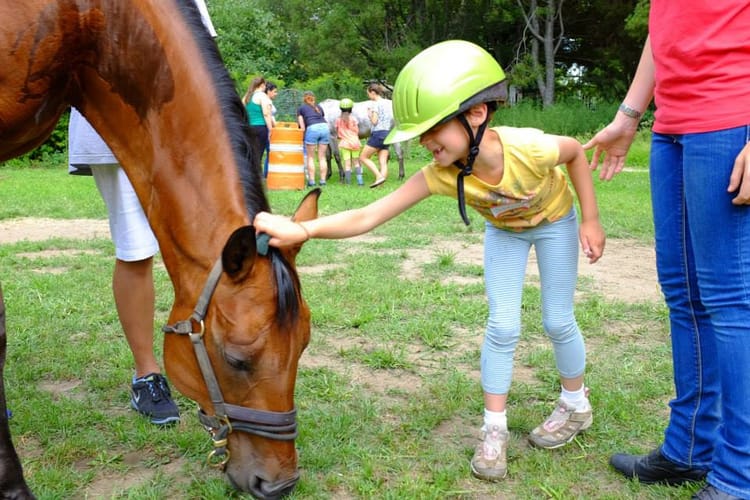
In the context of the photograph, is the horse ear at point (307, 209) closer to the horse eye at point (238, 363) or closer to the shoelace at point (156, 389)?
the horse eye at point (238, 363)

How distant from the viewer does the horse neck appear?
6.81ft

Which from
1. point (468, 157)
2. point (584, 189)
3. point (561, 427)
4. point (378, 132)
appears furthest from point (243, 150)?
point (378, 132)

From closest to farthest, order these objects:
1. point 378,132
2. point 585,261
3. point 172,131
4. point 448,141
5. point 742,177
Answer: point 742,177
point 172,131
point 448,141
point 585,261
point 378,132

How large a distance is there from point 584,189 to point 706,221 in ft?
2.04

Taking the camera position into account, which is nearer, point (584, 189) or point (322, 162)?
point (584, 189)

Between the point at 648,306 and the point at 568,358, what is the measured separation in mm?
2045

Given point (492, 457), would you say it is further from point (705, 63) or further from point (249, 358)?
point (705, 63)

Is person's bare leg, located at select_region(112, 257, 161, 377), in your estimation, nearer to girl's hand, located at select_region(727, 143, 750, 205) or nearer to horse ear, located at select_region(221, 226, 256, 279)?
horse ear, located at select_region(221, 226, 256, 279)

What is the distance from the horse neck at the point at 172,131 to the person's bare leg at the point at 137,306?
905 millimetres

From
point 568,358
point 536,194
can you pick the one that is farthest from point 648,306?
point 536,194

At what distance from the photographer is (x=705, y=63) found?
1.84 m

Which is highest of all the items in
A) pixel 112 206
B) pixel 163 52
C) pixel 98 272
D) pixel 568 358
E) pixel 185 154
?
pixel 163 52

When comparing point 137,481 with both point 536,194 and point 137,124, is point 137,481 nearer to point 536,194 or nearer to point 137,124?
point 137,124

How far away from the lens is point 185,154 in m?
2.12
